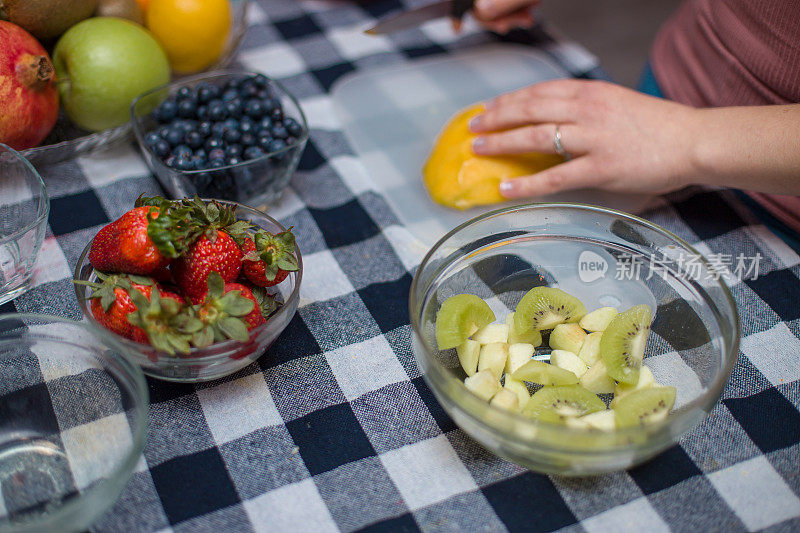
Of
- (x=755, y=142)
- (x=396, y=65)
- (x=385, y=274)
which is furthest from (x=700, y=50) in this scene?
(x=385, y=274)

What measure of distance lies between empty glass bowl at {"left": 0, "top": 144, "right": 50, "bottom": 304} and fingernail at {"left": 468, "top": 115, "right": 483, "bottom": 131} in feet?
2.09

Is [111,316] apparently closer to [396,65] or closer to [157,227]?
[157,227]

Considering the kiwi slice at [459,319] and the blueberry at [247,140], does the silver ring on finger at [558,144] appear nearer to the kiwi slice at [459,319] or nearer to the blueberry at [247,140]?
the kiwi slice at [459,319]

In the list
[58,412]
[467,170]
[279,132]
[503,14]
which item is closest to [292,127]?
[279,132]

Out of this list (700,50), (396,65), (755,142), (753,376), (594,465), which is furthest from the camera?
(396,65)

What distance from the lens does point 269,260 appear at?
71 centimetres

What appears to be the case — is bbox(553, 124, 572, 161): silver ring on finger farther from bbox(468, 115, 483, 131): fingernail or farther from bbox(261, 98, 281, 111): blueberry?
bbox(261, 98, 281, 111): blueberry

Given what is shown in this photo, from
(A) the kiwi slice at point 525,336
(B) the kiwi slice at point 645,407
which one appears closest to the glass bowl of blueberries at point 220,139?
(A) the kiwi slice at point 525,336

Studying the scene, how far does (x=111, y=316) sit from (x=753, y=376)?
0.75 meters

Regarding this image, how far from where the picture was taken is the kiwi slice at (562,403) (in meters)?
0.67

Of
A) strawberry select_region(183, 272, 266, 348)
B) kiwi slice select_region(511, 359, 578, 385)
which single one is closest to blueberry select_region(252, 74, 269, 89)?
strawberry select_region(183, 272, 266, 348)

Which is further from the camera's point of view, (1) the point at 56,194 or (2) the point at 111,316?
(1) the point at 56,194

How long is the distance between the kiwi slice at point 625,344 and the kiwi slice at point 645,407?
0.10 ft

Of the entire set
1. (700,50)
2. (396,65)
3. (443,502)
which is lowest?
(443,502)
